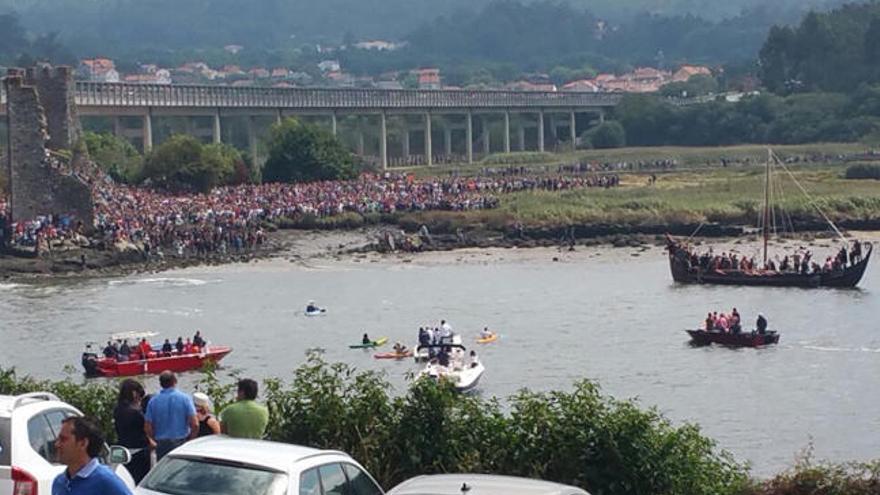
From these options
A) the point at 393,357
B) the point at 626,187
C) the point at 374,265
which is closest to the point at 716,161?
the point at 626,187

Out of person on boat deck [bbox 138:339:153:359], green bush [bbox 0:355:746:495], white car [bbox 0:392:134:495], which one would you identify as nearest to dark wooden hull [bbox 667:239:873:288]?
person on boat deck [bbox 138:339:153:359]

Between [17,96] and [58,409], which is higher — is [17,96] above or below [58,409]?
above

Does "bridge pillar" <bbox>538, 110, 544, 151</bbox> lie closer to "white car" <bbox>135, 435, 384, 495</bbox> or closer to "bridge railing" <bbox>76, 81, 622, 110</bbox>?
"bridge railing" <bbox>76, 81, 622, 110</bbox>

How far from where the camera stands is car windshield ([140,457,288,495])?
603 inches

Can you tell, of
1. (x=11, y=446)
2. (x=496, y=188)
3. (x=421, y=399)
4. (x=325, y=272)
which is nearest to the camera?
(x=11, y=446)

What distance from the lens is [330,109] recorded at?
527 ft

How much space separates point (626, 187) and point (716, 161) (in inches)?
1323

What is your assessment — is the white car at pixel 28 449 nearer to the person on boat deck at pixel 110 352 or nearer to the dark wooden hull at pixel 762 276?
the person on boat deck at pixel 110 352

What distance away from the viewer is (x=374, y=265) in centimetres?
8375

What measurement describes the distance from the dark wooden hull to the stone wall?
27.7 m

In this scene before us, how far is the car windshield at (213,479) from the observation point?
50.3 ft

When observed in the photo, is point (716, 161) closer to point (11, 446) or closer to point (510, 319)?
point (510, 319)

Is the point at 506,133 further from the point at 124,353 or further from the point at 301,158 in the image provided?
the point at 124,353

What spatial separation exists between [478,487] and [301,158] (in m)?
105
